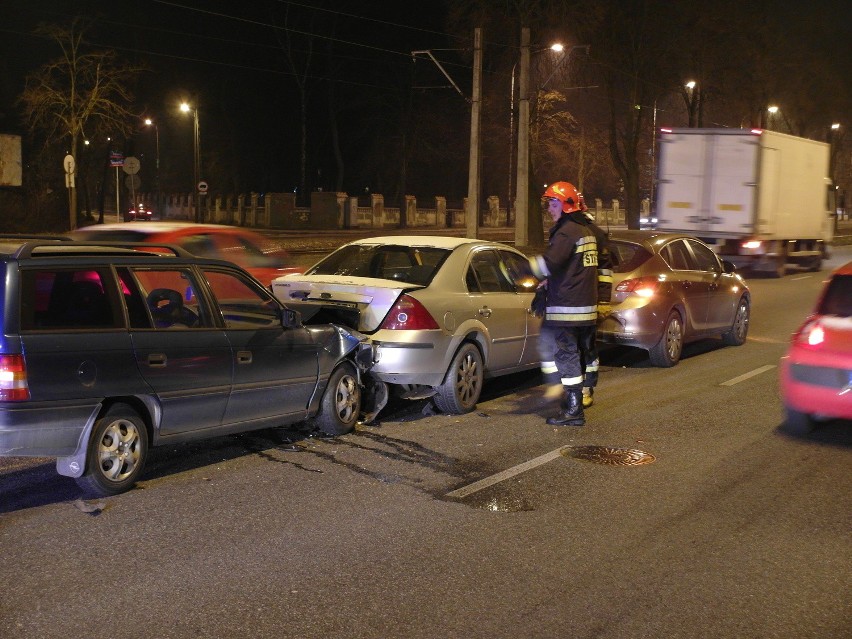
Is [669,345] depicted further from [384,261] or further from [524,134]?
[524,134]

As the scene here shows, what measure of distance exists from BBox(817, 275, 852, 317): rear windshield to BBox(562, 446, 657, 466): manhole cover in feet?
6.12

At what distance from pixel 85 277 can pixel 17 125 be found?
52.0 m

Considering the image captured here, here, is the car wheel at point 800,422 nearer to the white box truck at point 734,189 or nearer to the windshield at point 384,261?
the windshield at point 384,261

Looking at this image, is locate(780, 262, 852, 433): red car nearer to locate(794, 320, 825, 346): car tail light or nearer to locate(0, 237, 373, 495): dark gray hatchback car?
locate(794, 320, 825, 346): car tail light

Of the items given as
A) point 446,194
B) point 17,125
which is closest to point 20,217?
point 17,125

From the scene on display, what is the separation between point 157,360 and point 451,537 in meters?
2.24

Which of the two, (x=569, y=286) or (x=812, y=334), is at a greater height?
(x=569, y=286)

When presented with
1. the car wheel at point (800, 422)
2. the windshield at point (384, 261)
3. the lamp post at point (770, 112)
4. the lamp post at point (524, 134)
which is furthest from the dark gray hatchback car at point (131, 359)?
the lamp post at point (770, 112)

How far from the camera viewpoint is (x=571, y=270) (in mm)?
8609

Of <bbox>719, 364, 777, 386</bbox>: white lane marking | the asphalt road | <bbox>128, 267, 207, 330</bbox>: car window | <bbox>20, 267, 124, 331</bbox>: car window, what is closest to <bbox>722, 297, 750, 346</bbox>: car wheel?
<bbox>719, 364, 777, 386</bbox>: white lane marking

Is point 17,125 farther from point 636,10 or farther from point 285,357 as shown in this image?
point 285,357

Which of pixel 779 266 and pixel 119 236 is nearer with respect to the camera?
pixel 119 236

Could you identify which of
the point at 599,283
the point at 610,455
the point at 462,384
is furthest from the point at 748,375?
the point at 610,455

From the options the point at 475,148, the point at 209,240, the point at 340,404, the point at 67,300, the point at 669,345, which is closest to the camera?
the point at 67,300
